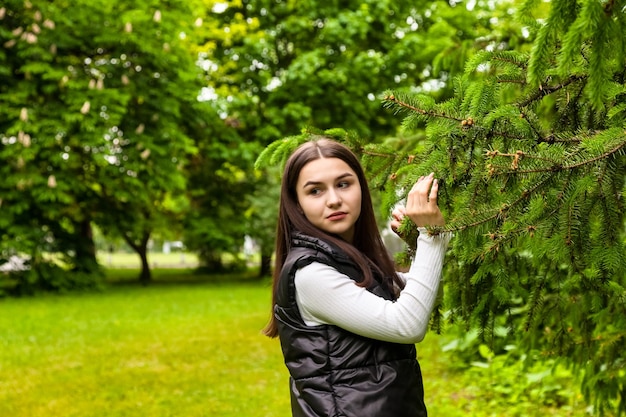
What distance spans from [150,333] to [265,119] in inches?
334

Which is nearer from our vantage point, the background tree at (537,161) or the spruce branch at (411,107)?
the background tree at (537,161)

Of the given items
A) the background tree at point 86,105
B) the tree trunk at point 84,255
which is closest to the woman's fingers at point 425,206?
the background tree at point 86,105

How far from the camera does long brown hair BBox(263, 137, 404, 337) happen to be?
6.32 feet

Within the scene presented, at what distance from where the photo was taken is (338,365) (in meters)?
1.76

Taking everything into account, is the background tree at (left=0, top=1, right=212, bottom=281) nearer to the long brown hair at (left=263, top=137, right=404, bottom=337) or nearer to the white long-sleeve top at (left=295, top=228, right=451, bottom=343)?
the long brown hair at (left=263, top=137, right=404, bottom=337)

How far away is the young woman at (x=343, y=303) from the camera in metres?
1.72

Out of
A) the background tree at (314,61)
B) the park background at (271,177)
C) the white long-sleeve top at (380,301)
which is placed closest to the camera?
the white long-sleeve top at (380,301)

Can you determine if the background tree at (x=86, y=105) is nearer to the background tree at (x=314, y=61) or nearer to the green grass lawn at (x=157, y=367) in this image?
the background tree at (x=314, y=61)

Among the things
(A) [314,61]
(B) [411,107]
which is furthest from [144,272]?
(B) [411,107]

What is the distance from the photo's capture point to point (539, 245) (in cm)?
197

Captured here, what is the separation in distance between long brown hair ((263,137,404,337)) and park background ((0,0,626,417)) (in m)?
0.18

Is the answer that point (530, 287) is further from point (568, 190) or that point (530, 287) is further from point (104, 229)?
point (104, 229)

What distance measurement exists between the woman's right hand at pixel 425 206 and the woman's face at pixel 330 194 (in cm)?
23

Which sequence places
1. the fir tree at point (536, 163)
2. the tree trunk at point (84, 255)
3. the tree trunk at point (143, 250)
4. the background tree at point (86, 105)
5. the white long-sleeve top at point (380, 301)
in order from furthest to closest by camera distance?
1. the tree trunk at point (143, 250)
2. the tree trunk at point (84, 255)
3. the background tree at point (86, 105)
4. the white long-sleeve top at point (380, 301)
5. the fir tree at point (536, 163)
